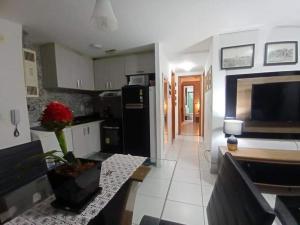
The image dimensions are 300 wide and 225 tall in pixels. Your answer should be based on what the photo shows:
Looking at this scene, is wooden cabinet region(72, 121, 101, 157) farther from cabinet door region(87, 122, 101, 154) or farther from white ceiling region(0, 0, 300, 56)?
white ceiling region(0, 0, 300, 56)

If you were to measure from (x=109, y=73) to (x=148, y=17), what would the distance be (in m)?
1.91

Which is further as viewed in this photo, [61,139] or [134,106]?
[134,106]

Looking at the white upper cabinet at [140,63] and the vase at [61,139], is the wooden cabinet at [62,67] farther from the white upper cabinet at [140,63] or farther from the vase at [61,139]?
the vase at [61,139]

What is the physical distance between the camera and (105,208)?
0.77 metres

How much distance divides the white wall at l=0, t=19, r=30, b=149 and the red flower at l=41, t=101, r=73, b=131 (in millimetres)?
1777

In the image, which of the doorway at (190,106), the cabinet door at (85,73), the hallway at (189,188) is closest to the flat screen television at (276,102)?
the hallway at (189,188)

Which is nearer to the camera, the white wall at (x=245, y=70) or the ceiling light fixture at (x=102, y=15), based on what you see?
the ceiling light fixture at (x=102, y=15)

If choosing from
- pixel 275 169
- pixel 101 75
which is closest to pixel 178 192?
pixel 275 169

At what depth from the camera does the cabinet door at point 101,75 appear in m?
3.68

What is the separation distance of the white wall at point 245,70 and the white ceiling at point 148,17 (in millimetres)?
166

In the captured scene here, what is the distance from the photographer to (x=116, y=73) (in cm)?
358

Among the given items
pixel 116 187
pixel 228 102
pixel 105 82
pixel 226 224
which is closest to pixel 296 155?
pixel 228 102

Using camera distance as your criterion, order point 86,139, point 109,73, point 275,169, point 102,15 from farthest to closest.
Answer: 1. point 109,73
2. point 86,139
3. point 275,169
4. point 102,15

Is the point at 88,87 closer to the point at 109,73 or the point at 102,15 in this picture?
the point at 109,73
